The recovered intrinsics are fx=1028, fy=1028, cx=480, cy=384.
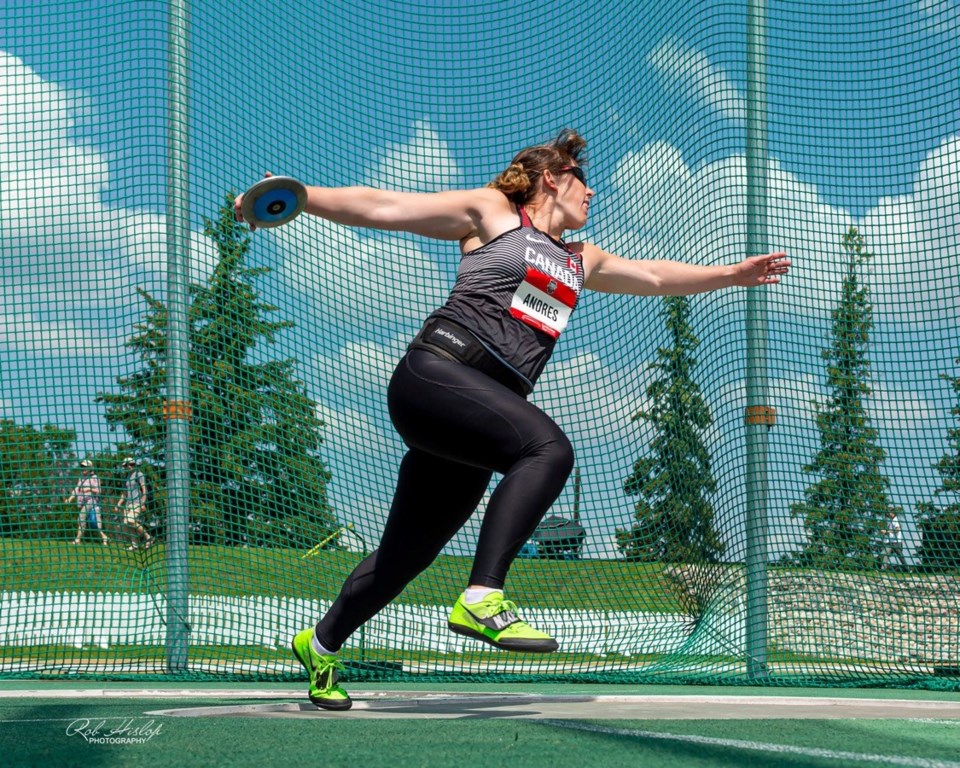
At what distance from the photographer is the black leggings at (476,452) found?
263cm

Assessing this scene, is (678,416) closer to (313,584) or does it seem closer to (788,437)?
(788,437)

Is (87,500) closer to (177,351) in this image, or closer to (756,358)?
(177,351)

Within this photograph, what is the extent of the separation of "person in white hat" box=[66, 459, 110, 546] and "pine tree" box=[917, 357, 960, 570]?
462 cm

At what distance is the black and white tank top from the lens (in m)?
2.93

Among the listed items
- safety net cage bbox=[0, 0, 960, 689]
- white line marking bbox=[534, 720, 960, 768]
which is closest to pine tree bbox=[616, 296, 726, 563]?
safety net cage bbox=[0, 0, 960, 689]

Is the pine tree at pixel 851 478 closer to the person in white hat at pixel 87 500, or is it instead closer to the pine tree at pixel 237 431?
the pine tree at pixel 237 431

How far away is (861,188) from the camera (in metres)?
5.67

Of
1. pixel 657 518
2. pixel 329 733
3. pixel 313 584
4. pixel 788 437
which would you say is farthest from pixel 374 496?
pixel 329 733

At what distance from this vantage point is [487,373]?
289cm

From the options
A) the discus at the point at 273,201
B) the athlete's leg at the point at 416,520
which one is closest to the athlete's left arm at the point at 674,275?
the athlete's leg at the point at 416,520

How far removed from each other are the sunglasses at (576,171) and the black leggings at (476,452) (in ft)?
2.74

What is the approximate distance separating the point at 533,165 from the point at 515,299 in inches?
21.7

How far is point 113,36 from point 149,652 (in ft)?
11.9

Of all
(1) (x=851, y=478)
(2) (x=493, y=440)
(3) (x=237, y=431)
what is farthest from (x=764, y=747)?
(3) (x=237, y=431)
